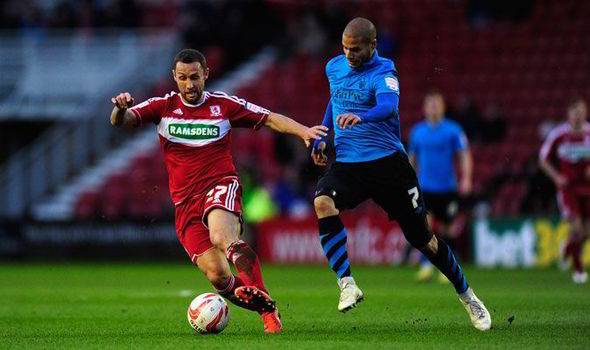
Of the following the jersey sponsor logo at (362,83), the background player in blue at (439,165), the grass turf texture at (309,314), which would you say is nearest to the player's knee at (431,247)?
the grass turf texture at (309,314)

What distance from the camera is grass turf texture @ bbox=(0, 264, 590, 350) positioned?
829 centimetres

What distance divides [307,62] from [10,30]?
833cm

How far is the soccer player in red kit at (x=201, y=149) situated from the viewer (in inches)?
357

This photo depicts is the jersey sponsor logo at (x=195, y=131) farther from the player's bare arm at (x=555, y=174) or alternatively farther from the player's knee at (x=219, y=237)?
the player's bare arm at (x=555, y=174)

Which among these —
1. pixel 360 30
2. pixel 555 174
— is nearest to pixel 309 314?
pixel 360 30

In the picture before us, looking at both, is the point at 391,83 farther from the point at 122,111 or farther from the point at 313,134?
the point at 122,111

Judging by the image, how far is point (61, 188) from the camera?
27.0m

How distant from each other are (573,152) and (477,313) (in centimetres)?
846

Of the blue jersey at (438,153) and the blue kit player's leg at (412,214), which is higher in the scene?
the blue kit player's leg at (412,214)

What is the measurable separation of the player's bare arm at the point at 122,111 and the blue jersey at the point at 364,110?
163 centimetres

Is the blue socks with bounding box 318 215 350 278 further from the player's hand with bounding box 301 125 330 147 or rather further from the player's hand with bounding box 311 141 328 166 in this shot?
the player's hand with bounding box 301 125 330 147

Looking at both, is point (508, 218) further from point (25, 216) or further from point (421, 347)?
point (421, 347)

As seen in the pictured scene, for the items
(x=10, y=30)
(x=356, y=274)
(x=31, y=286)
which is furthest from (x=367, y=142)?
(x=10, y=30)

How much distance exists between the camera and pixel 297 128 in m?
8.83
